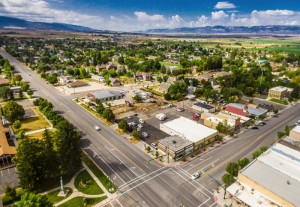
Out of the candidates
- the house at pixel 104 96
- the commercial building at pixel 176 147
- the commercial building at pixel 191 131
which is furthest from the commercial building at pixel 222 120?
the house at pixel 104 96

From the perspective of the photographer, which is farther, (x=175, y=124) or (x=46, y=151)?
(x=175, y=124)

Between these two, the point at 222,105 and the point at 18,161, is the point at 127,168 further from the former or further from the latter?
the point at 222,105

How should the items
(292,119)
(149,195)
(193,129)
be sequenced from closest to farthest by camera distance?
(149,195) < (193,129) < (292,119)

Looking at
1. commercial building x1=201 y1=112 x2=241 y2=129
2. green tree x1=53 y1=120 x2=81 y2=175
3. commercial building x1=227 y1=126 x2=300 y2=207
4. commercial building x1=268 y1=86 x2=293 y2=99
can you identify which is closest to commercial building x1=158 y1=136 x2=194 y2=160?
commercial building x1=227 y1=126 x2=300 y2=207

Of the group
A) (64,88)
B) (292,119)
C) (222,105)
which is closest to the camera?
(292,119)

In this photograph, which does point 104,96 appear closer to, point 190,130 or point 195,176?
point 190,130

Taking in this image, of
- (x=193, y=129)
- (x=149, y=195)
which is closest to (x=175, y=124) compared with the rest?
(x=193, y=129)
